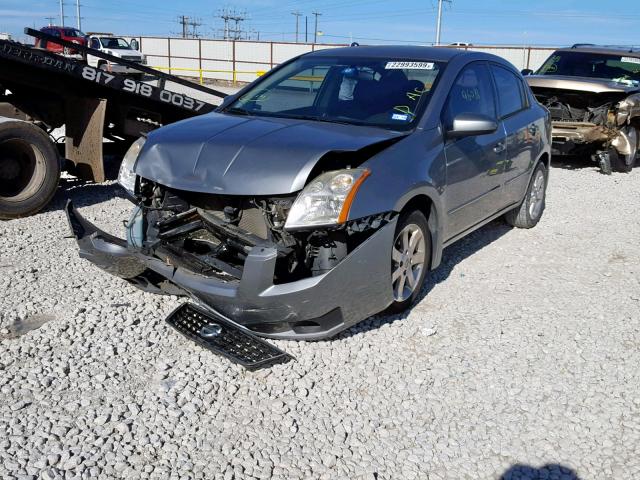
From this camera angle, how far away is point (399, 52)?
17.0 feet

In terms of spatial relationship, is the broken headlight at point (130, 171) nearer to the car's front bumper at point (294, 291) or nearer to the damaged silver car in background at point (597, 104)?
the car's front bumper at point (294, 291)

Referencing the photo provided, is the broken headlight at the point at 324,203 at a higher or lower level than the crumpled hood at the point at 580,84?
lower

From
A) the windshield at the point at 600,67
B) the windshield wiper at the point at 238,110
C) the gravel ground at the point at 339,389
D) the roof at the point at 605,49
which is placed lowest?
the gravel ground at the point at 339,389

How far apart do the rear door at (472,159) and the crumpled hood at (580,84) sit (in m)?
5.55

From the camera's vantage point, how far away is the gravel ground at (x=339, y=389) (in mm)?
2936

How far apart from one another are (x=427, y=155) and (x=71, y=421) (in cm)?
268

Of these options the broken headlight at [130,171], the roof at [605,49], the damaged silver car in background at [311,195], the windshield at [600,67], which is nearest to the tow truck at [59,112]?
the damaged silver car in background at [311,195]

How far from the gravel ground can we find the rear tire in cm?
149

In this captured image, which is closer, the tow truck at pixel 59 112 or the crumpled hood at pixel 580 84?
the tow truck at pixel 59 112

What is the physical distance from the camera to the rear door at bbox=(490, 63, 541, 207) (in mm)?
5762

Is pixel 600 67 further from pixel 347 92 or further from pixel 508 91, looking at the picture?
pixel 347 92

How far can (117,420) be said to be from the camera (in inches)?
124

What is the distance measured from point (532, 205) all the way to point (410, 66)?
2.64m

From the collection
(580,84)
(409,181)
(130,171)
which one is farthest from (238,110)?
(580,84)
